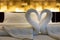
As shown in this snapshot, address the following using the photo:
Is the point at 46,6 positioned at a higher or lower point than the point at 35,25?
higher

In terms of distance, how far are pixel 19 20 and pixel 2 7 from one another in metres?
1.48

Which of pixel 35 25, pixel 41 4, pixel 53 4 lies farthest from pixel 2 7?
pixel 35 25

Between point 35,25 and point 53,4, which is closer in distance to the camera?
point 35,25

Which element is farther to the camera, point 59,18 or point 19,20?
point 59,18

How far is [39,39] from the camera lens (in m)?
1.94

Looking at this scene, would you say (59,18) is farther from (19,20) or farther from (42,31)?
(42,31)

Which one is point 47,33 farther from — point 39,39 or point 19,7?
point 19,7

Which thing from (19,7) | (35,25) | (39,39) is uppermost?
(19,7)

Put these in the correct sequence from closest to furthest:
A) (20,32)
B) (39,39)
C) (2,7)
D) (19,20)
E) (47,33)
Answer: (39,39) < (20,32) < (47,33) < (19,20) < (2,7)

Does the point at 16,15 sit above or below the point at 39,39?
above

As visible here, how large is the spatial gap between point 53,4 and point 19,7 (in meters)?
1.11

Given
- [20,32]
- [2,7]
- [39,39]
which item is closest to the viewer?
[39,39]

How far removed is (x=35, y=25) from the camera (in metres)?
2.20

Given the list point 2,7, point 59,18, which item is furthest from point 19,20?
point 59,18
